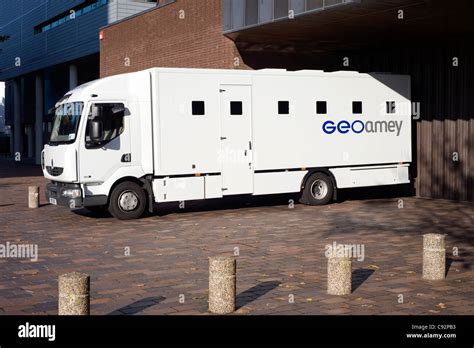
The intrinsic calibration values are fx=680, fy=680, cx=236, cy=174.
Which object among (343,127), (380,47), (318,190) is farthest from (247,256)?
(380,47)

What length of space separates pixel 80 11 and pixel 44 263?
111ft

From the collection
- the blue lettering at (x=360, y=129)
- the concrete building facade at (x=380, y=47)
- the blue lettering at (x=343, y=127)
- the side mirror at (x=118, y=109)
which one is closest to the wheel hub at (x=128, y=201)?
the side mirror at (x=118, y=109)

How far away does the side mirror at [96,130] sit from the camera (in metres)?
14.9

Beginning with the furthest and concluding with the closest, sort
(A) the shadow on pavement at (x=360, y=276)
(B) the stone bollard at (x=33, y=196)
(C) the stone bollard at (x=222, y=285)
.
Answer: (B) the stone bollard at (x=33, y=196) → (A) the shadow on pavement at (x=360, y=276) → (C) the stone bollard at (x=222, y=285)

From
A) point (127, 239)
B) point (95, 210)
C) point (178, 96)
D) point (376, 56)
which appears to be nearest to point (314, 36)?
point (376, 56)

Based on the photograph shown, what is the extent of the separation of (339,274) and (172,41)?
17.4m

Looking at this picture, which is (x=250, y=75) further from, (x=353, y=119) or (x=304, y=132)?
(x=353, y=119)

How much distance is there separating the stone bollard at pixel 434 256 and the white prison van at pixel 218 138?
7.79 m

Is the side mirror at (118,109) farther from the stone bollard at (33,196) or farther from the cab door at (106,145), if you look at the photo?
the stone bollard at (33,196)

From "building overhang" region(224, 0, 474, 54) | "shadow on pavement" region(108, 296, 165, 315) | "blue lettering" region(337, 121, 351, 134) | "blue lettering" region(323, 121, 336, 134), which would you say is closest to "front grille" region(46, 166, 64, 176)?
"building overhang" region(224, 0, 474, 54)

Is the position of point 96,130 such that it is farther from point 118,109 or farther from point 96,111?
point 118,109

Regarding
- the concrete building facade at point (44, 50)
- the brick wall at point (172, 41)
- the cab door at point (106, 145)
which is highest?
the concrete building facade at point (44, 50)

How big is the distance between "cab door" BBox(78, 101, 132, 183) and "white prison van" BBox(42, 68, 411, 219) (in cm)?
2

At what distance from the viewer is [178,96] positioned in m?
15.8
